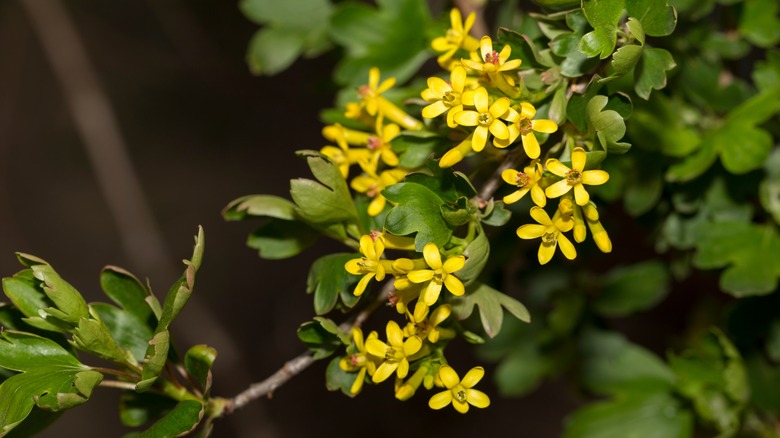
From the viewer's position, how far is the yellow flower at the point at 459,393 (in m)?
0.65

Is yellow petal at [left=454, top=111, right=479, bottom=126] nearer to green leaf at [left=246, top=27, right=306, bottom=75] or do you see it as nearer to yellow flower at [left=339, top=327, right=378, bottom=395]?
yellow flower at [left=339, top=327, right=378, bottom=395]

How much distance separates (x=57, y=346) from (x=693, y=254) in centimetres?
80

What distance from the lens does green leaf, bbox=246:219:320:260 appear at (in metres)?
0.83

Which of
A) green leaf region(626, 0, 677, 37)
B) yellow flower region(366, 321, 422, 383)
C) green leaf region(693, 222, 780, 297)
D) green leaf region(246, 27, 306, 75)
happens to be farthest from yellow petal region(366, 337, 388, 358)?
green leaf region(246, 27, 306, 75)

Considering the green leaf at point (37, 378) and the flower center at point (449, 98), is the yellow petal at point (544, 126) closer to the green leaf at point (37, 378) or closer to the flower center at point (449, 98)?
the flower center at point (449, 98)

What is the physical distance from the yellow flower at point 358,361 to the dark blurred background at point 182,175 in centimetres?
160

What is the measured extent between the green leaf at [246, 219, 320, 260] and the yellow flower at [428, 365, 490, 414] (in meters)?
0.24

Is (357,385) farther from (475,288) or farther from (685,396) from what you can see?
(685,396)

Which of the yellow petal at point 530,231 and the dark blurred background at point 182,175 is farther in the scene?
the dark blurred background at point 182,175

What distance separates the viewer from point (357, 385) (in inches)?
27.9

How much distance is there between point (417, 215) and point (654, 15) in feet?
0.88

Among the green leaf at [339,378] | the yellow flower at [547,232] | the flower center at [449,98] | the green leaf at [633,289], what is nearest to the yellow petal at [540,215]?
the yellow flower at [547,232]

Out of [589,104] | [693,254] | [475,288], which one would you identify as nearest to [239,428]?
[693,254]

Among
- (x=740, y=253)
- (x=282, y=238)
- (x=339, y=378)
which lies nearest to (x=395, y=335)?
(x=339, y=378)
